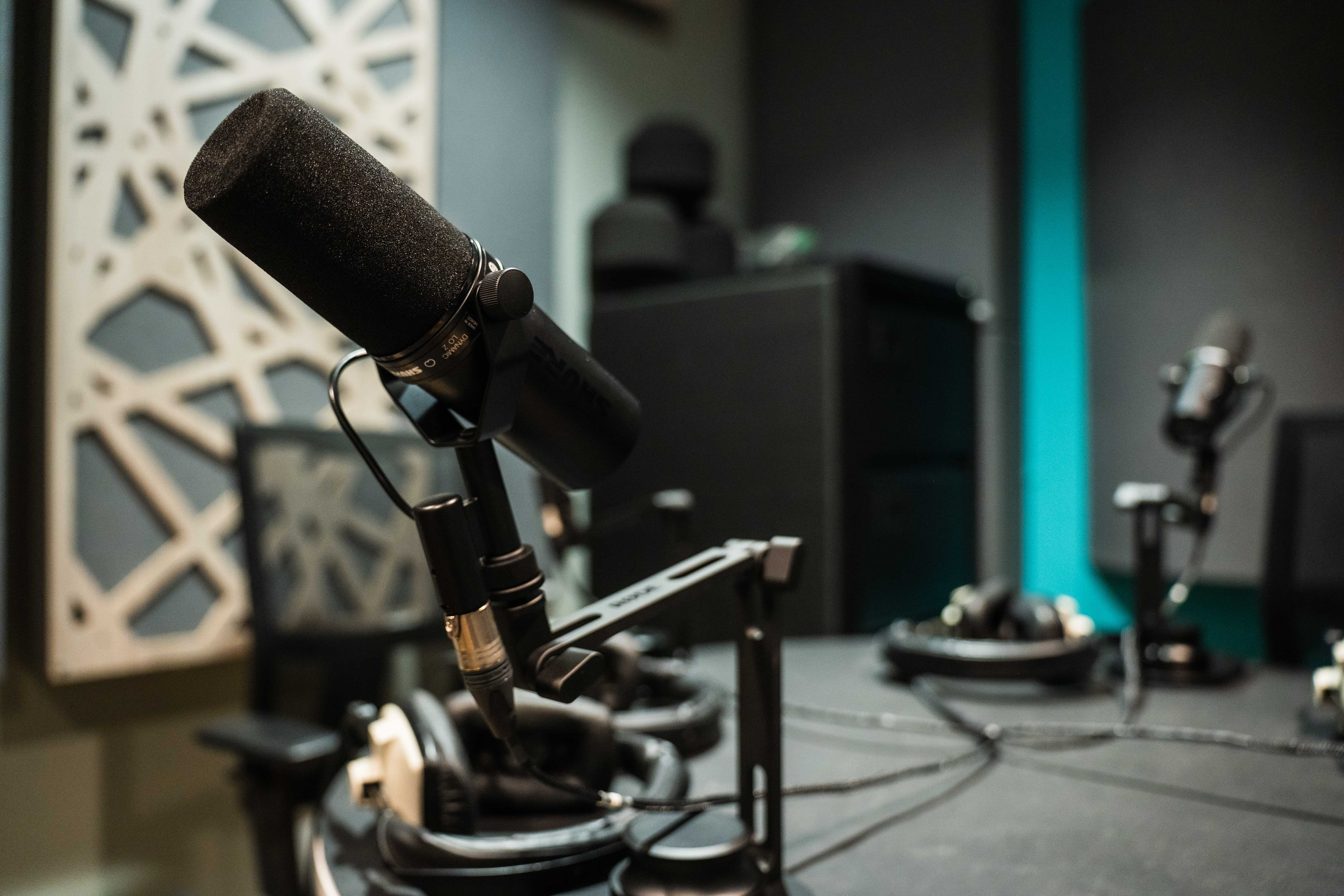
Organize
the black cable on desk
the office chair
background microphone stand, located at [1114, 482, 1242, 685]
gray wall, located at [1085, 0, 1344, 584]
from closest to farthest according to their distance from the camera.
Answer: the black cable on desk
background microphone stand, located at [1114, 482, 1242, 685]
the office chair
gray wall, located at [1085, 0, 1344, 584]

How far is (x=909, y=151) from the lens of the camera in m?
2.76

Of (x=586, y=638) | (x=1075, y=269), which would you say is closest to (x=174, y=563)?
(x=586, y=638)

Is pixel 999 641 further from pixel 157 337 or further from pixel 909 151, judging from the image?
pixel 909 151

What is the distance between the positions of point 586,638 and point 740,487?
134cm

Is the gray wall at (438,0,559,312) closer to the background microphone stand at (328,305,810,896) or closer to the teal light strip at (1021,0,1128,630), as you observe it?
the teal light strip at (1021,0,1128,630)

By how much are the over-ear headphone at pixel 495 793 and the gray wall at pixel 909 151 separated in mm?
1911

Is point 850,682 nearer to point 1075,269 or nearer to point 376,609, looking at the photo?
point 376,609

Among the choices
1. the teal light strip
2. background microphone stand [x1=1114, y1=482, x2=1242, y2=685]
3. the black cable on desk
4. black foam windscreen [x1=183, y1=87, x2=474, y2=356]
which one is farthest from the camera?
the teal light strip

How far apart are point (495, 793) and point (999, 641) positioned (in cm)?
67

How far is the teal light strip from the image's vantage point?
2500 millimetres

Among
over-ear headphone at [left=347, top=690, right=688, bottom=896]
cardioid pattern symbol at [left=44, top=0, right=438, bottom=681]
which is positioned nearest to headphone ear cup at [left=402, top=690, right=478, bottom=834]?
over-ear headphone at [left=347, top=690, right=688, bottom=896]

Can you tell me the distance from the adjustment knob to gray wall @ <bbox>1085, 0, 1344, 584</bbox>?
7.01 feet

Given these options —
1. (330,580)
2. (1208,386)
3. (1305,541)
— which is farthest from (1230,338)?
(330,580)

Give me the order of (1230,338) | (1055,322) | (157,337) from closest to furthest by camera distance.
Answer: (1230,338) → (157,337) → (1055,322)
